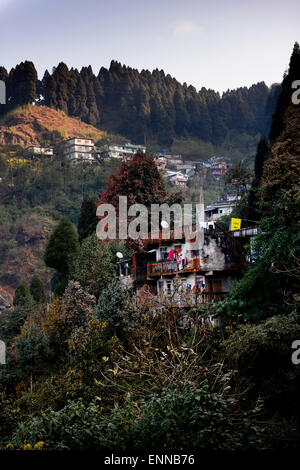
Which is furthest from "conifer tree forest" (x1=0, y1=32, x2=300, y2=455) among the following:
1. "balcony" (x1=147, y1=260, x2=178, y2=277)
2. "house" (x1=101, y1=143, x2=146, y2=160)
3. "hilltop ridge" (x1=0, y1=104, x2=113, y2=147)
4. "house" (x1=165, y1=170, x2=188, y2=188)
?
"hilltop ridge" (x1=0, y1=104, x2=113, y2=147)

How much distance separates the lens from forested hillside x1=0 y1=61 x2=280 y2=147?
109 m

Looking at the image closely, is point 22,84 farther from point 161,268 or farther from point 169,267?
point 169,267

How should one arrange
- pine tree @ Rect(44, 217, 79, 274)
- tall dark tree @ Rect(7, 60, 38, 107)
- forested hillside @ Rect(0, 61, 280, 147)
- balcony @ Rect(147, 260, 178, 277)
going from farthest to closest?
forested hillside @ Rect(0, 61, 280, 147) < tall dark tree @ Rect(7, 60, 38, 107) < pine tree @ Rect(44, 217, 79, 274) < balcony @ Rect(147, 260, 178, 277)

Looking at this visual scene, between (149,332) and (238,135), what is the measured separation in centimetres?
10188

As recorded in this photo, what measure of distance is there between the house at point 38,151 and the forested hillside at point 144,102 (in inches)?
804

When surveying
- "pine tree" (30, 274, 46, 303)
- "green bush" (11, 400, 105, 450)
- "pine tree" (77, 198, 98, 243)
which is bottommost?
"pine tree" (30, 274, 46, 303)

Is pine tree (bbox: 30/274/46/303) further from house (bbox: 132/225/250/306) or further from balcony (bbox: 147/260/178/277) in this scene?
house (bbox: 132/225/250/306)

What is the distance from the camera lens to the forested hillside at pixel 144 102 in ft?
356

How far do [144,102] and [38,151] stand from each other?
124ft

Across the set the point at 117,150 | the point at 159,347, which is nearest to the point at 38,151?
the point at 117,150

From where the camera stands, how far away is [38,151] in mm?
89125

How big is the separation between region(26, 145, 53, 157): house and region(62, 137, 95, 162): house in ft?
9.66

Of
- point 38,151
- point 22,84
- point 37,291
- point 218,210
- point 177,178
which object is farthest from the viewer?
point 22,84
